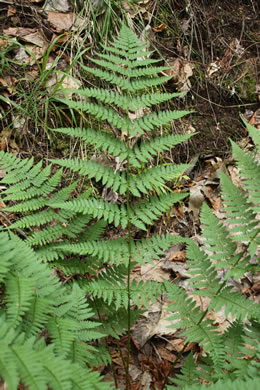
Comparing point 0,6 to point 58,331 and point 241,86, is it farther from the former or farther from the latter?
point 58,331

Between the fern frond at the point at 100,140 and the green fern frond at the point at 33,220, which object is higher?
→ the fern frond at the point at 100,140

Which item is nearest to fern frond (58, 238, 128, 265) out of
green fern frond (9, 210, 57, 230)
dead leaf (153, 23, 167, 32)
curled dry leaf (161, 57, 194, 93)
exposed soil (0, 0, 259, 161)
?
green fern frond (9, 210, 57, 230)

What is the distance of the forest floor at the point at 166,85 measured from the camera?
3.29 meters

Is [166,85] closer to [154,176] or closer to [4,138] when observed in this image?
[4,138]

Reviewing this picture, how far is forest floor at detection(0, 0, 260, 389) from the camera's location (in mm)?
3287

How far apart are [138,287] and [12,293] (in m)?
0.97

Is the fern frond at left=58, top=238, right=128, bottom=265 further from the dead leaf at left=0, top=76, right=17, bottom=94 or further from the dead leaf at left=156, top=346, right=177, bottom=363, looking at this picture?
the dead leaf at left=0, top=76, right=17, bottom=94

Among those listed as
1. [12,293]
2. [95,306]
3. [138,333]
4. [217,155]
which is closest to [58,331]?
[12,293]

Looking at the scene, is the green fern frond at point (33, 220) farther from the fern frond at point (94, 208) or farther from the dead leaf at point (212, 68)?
the dead leaf at point (212, 68)

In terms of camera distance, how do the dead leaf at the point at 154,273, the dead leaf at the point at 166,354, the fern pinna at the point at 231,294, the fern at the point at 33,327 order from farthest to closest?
the dead leaf at the point at 154,273 → the dead leaf at the point at 166,354 → the fern pinna at the point at 231,294 → the fern at the point at 33,327

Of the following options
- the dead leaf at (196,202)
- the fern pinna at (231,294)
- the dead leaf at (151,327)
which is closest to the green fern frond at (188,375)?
the fern pinna at (231,294)

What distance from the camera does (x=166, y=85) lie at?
4168 mm

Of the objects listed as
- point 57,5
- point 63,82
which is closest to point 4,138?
point 63,82

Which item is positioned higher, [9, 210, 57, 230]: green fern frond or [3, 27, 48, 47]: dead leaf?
[3, 27, 48, 47]: dead leaf
